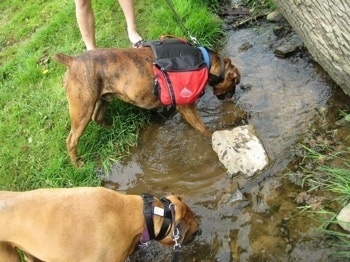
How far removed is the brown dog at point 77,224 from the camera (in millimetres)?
3330

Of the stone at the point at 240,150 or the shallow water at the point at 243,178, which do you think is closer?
the shallow water at the point at 243,178

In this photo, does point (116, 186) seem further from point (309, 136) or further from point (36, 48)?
point (36, 48)

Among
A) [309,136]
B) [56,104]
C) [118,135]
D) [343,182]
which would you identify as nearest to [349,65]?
[309,136]

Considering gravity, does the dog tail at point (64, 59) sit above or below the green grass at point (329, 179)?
above

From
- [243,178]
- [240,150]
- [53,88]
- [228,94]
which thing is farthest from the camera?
[53,88]

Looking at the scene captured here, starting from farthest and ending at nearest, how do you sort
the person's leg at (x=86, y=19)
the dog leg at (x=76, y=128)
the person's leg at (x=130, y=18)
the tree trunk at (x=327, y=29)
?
the person's leg at (x=130, y=18), the person's leg at (x=86, y=19), the dog leg at (x=76, y=128), the tree trunk at (x=327, y=29)

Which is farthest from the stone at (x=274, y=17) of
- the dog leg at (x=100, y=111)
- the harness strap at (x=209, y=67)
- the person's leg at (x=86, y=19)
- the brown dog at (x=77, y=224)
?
the brown dog at (x=77, y=224)

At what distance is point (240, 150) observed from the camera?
4.39 m

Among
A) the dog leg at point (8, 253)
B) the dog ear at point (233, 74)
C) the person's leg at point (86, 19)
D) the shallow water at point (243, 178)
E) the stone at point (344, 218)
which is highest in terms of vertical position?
the person's leg at point (86, 19)

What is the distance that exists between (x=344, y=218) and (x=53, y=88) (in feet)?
13.1

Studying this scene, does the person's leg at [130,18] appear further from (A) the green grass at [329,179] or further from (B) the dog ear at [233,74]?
(A) the green grass at [329,179]

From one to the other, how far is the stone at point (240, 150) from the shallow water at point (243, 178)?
80 millimetres

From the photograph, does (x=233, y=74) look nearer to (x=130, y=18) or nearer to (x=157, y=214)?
(x=130, y=18)

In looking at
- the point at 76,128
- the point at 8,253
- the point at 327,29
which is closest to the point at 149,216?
the point at 8,253
